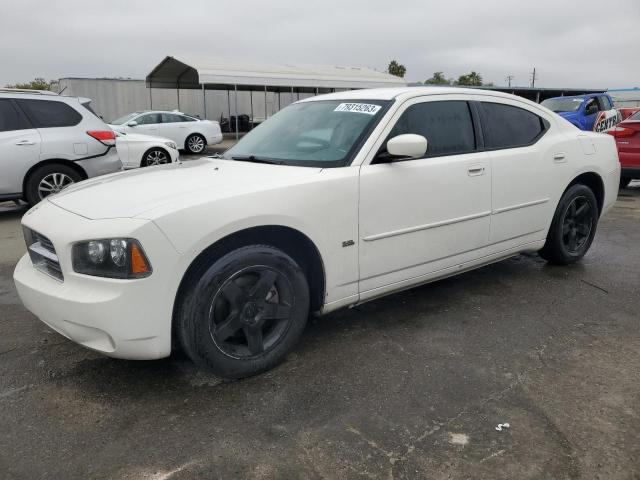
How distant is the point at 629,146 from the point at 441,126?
6.56 metres

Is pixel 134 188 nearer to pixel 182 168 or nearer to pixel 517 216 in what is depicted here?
pixel 182 168

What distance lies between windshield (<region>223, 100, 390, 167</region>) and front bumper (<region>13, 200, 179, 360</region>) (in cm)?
114

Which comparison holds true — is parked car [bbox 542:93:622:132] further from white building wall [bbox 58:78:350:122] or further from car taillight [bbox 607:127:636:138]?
white building wall [bbox 58:78:350:122]

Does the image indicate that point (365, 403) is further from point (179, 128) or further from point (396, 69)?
point (396, 69)

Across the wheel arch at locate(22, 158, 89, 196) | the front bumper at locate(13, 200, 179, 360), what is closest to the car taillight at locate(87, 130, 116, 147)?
the wheel arch at locate(22, 158, 89, 196)

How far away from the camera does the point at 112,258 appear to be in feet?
7.82

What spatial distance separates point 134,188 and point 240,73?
19984mm

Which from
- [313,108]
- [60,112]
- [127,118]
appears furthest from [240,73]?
[313,108]

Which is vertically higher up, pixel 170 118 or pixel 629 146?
pixel 170 118

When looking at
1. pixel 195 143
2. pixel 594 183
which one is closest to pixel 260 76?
pixel 195 143

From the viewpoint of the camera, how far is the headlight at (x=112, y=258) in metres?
2.35

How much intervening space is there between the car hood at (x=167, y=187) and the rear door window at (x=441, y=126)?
0.81 metres

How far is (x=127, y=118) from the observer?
15906 mm

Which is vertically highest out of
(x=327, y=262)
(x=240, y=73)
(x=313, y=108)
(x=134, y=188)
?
(x=240, y=73)
